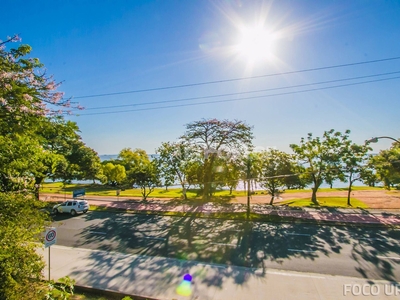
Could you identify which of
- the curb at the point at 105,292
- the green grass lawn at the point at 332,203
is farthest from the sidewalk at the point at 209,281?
the green grass lawn at the point at 332,203

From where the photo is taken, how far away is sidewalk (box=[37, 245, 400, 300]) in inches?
321

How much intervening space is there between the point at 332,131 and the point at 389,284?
1860 cm

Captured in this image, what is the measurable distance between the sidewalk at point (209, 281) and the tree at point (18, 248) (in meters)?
3.88

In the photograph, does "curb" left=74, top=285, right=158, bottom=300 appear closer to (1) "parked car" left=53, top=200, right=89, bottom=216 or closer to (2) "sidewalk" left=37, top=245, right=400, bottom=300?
(2) "sidewalk" left=37, top=245, right=400, bottom=300

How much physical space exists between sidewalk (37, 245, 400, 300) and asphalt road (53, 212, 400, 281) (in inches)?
29.0

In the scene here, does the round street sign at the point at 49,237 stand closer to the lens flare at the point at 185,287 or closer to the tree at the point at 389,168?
the lens flare at the point at 185,287

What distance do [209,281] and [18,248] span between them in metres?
7.03

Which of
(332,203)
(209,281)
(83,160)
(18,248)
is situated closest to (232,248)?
(209,281)

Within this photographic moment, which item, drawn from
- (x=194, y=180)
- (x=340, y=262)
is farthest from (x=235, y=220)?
(x=194, y=180)

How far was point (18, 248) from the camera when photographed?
541 cm

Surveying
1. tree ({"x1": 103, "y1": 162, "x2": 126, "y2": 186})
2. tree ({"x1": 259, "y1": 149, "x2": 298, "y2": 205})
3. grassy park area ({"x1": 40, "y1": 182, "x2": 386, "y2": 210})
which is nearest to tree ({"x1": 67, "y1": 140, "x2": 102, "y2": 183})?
grassy park area ({"x1": 40, "y1": 182, "x2": 386, "y2": 210})

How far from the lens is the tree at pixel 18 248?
16.8ft

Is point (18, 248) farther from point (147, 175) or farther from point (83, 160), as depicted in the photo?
point (83, 160)

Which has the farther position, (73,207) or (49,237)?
(73,207)
